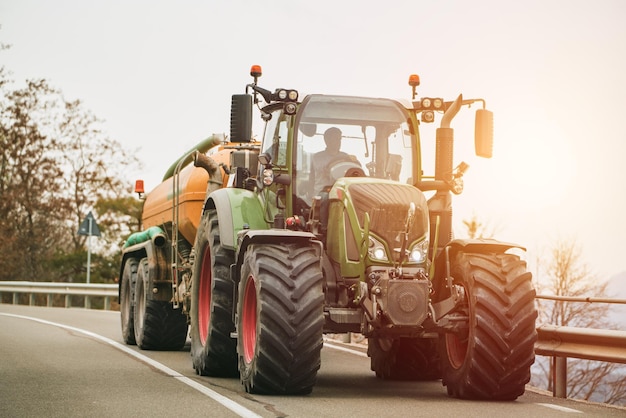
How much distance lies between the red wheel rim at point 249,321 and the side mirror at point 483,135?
2.53 meters

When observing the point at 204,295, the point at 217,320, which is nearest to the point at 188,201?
the point at 204,295

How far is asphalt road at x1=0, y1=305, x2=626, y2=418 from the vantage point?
30.5 feet

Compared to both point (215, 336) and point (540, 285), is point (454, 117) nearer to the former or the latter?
point (215, 336)

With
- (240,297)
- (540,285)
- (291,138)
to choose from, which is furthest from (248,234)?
(540,285)

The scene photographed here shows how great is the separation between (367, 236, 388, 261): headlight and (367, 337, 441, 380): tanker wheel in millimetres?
2053

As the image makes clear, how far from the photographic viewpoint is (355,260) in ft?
35.7

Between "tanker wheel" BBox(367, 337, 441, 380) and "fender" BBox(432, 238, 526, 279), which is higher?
"fender" BBox(432, 238, 526, 279)

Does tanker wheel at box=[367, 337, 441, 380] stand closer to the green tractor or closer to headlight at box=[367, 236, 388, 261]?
the green tractor

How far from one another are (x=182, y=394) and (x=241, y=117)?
2.65m

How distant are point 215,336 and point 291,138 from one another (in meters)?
2.33

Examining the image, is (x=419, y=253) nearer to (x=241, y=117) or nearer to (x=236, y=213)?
(x=241, y=117)

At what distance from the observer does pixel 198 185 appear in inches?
652

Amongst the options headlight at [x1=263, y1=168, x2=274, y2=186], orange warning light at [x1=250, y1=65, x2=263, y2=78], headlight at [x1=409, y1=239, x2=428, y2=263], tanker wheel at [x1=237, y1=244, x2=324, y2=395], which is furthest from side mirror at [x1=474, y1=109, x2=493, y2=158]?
orange warning light at [x1=250, y1=65, x2=263, y2=78]

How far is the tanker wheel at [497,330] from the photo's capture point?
33.4ft
